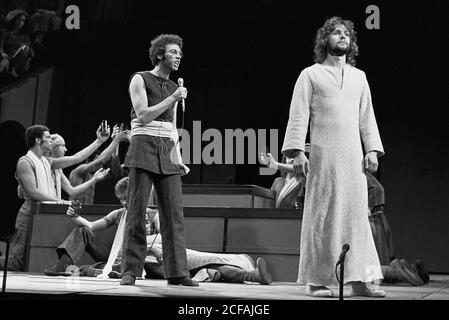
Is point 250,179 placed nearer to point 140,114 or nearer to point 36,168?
point 36,168

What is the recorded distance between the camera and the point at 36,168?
6.29 meters

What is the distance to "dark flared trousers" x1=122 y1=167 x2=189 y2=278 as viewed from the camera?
14.5 ft

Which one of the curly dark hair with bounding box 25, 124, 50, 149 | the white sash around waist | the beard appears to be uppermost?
the beard

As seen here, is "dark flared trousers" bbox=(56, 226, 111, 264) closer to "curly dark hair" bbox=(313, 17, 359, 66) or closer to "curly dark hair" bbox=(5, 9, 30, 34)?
"curly dark hair" bbox=(5, 9, 30, 34)

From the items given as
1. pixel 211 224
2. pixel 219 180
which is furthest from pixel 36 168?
pixel 219 180

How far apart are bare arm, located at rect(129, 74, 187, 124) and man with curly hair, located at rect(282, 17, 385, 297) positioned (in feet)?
2.30

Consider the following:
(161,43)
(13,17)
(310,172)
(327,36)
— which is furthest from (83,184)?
(327,36)

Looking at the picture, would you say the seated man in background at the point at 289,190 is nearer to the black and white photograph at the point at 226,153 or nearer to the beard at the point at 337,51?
the black and white photograph at the point at 226,153

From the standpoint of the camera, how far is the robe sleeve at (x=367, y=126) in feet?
13.5

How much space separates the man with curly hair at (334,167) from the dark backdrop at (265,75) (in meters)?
2.38

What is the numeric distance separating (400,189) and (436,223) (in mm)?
450

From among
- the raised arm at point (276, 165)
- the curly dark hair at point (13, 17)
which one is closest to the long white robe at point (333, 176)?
the raised arm at point (276, 165)

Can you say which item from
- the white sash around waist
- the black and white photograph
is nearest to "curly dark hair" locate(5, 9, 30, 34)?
the black and white photograph

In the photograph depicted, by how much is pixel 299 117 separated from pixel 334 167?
322 mm
